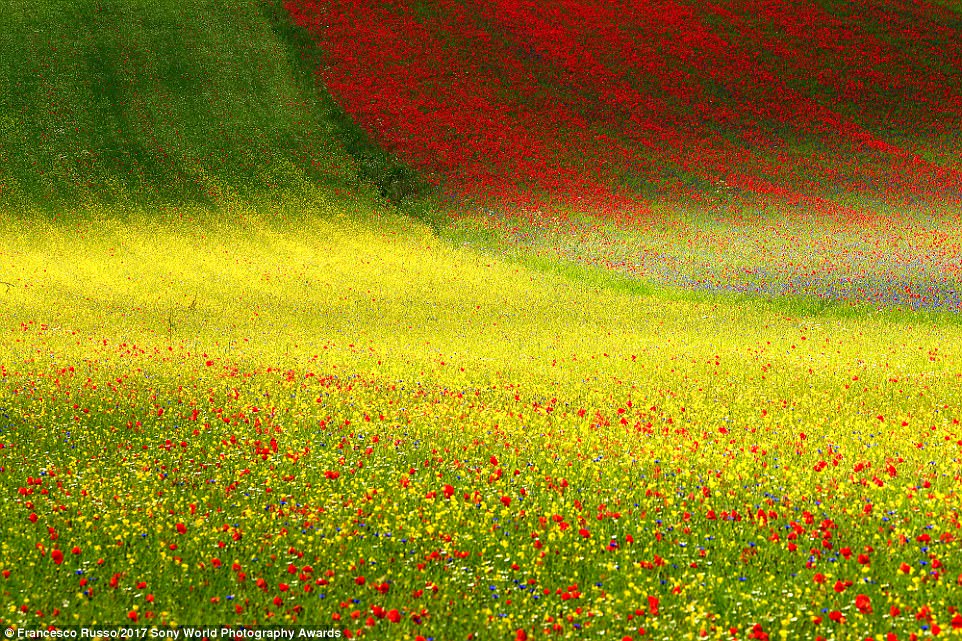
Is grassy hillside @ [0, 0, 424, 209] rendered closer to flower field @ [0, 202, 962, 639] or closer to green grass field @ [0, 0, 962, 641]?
green grass field @ [0, 0, 962, 641]

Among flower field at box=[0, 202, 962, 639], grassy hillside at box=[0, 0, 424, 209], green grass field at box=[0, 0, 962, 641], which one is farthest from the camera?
grassy hillside at box=[0, 0, 424, 209]

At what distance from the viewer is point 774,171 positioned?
43.0 meters

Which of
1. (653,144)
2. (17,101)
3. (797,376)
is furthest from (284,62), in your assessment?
(797,376)

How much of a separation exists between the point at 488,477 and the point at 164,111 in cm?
3729

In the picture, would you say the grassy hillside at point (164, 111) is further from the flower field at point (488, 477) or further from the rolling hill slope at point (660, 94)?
the flower field at point (488, 477)

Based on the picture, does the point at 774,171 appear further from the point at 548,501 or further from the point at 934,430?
the point at 548,501

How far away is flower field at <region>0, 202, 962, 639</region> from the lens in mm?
7449

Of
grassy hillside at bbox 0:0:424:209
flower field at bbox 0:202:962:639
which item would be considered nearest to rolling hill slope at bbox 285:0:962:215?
grassy hillside at bbox 0:0:424:209

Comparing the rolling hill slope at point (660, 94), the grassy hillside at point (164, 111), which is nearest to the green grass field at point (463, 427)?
the grassy hillside at point (164, 111)

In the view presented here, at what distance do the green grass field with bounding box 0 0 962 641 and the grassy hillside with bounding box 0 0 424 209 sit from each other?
Result: 1369 mm

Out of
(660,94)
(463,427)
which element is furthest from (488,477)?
(660,94)

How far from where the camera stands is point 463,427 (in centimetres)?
1264

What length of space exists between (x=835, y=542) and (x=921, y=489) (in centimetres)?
191

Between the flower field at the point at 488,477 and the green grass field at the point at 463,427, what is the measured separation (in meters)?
0.05
